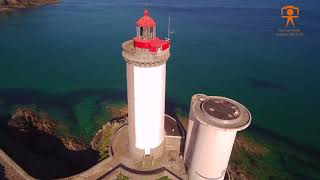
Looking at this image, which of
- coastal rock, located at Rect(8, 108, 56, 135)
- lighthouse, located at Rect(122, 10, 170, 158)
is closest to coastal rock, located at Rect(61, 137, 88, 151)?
coastal rock, located at Rect(8, 108, 56, 135)

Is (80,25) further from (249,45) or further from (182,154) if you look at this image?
(182,154)

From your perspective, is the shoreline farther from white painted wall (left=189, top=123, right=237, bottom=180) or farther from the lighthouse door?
white painted wall (left=189, top=123, right=237, bottom=180)

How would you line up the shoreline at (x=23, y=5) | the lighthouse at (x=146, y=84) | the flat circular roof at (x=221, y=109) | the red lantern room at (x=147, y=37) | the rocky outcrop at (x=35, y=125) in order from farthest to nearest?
the shoreline at (x=23, y=5)
the rocky outcrop at (x=35, y=125)
the lighthouse at (x=146, y=84)
the flat circular roof at (x=221, y=109)
the red lantern room at (x=147, y=37)

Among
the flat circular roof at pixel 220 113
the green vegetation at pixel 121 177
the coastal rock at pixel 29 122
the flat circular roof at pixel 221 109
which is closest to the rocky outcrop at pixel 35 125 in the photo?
the coastal rock at pixel 29 122

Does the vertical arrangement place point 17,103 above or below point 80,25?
below

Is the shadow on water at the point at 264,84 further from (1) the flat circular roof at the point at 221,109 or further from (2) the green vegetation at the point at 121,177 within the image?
(2) the green vegetation at the point at 121,177

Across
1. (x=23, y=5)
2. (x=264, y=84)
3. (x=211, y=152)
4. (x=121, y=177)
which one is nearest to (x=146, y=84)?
(x=211, y=152)

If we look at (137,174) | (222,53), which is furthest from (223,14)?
(137,174)
